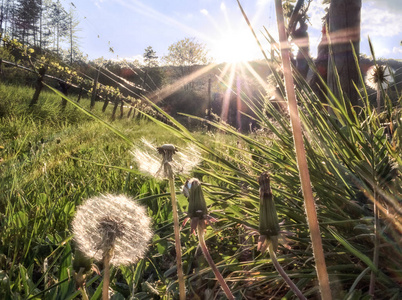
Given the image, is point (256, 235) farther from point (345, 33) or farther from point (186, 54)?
point (186, 54)

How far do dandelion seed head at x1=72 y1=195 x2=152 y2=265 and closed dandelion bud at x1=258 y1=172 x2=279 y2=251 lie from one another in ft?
0.88

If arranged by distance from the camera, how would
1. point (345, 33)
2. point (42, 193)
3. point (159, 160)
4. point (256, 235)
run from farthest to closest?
1. point (345, 33)
2. point (42, 193)
3. point (159, 160)
4. point (256, 235)

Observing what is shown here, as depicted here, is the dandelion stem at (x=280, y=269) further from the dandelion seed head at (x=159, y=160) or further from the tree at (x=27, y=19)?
the tree at (x=27, y=19)

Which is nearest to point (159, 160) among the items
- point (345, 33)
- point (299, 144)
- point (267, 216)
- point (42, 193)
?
point (267, 216)

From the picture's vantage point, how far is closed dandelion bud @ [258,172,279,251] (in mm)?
437

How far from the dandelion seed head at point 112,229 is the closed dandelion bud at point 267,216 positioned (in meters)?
0.27

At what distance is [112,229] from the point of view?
61cm

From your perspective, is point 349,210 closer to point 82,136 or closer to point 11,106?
point 82,136

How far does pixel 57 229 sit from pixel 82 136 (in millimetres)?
3382

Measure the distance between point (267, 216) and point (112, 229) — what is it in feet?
0.99

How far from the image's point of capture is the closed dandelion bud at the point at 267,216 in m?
0.44

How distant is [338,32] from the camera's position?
239 cm

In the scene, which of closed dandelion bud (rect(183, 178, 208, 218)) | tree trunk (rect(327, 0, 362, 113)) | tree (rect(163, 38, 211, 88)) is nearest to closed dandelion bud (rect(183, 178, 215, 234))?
closed dandelion bud (rect(183, 178, 208, 218))

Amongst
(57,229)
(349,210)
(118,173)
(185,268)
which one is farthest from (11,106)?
(349,210)
